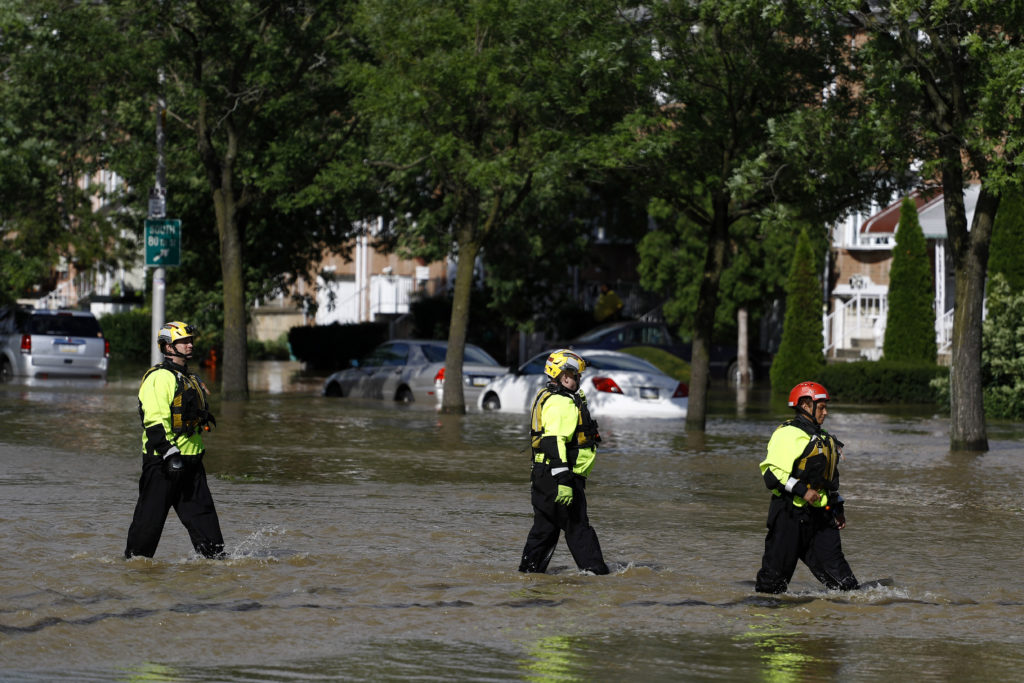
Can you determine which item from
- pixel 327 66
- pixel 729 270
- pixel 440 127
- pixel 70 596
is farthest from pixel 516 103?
pixel 729 270

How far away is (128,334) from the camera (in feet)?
170

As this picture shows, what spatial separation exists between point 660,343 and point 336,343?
10.5 meters

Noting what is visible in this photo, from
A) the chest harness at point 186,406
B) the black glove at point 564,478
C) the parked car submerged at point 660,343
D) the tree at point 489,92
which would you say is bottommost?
the black glove at point 564,478

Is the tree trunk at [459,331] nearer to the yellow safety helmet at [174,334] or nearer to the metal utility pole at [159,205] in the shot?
the metal utility pole at [159,205]

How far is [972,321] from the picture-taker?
63.2ft

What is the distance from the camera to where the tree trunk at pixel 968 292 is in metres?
19.2

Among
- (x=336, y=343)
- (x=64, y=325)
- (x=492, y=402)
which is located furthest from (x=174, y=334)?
(x=336, y=343)

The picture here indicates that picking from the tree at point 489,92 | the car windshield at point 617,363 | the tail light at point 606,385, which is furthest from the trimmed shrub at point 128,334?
the tail light at point 606,385

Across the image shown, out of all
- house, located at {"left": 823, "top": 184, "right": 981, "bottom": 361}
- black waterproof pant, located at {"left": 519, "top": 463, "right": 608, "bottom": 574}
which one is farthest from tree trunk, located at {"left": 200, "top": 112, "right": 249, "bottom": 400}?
black waterproof pant, located at {"left": 519, "top": 463, "right": 608, "bottom": 574}

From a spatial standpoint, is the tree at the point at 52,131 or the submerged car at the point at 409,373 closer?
the tree at the point at 52,131

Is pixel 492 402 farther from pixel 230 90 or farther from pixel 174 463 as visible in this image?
pixel 174 463

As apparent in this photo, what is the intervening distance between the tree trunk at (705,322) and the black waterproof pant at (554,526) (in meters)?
13.2

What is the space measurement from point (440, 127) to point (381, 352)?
646 cm

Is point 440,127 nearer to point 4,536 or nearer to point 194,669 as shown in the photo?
point 4,536
